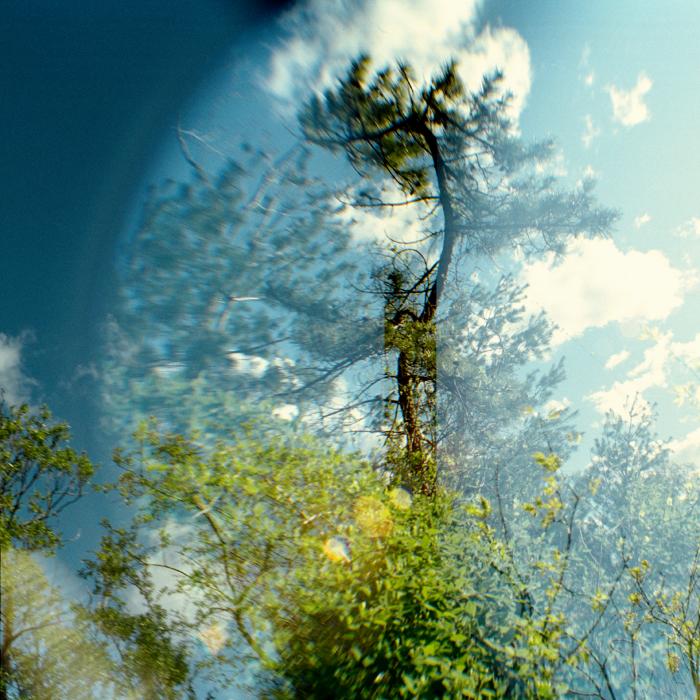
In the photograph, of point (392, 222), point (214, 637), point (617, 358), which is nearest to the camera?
point (214, 637)

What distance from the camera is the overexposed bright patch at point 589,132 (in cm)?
360

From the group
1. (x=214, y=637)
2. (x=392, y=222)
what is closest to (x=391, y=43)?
(x=392, y=222)

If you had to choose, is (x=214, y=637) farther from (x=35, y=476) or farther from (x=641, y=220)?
(x=641, y=220)

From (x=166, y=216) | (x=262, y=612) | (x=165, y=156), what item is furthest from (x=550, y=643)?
(x=165, y=156)

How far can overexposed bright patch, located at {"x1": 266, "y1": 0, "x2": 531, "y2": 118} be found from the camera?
126 inches

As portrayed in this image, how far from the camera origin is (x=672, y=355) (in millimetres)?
1652

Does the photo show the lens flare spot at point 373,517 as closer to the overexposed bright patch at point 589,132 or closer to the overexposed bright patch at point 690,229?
the overexposed bright patch at point 690,229

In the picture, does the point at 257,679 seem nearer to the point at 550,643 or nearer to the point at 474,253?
the point at 550,643

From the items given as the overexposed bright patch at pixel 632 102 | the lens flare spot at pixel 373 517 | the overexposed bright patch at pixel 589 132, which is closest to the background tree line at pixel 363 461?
the lens flare spot at pixel 373 517

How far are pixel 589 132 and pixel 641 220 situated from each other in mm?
828

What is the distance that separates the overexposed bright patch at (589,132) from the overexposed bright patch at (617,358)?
176 centimetres

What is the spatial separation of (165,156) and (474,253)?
2.75m

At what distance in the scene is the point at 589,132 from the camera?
Result: 3656 millimetres

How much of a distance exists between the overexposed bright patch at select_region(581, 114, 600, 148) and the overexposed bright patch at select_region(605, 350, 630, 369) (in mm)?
1757
